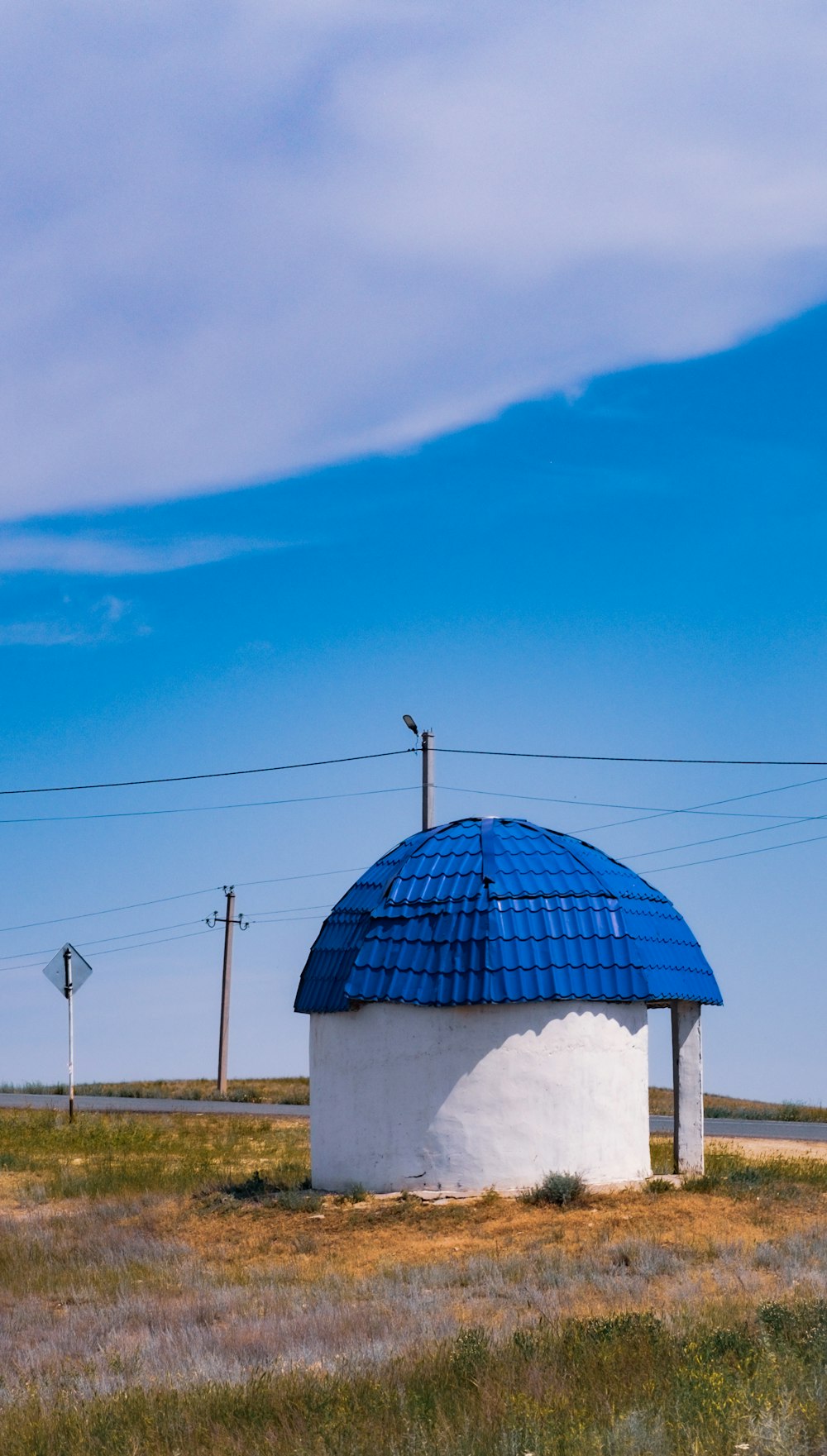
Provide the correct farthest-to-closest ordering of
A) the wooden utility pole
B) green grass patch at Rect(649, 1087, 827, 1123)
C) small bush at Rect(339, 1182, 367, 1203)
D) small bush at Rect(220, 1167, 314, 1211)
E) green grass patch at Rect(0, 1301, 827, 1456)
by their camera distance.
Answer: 1. green grass patch at Rect(649, 1087, 827, 1123)
2. the wooden utility pole
3. small bush at Rect(220, 1167, 314, 1211)
4. small bush at Rect(339, 1182, 367, 1203)
5. green grass patch at Rect(0, 1301, 827, 1456)

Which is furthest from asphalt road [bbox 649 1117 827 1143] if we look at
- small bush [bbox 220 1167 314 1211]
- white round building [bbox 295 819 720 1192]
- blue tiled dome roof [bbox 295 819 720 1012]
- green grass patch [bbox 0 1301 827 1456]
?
green grass patch [bbox 0 1301 827 1456]

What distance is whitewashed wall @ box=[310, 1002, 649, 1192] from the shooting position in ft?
59.1

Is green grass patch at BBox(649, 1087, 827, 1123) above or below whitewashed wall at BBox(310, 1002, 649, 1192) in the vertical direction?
below

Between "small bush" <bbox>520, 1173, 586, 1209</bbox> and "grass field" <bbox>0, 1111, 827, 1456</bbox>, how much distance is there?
0.15 meters

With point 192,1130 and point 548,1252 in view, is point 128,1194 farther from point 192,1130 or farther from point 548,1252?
point 192,1130

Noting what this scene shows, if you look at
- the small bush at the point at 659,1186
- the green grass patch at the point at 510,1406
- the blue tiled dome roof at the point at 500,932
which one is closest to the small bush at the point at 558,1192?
the small bush at the point at 659,1186

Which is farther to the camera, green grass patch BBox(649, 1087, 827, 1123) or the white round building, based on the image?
green grass patch BBox(649, 1087, 827, 1123)

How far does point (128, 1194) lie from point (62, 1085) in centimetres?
3832

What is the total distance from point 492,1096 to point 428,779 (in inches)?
516

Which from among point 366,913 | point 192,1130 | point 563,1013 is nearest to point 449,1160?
point 563,1013

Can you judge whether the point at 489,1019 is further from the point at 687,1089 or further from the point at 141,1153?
the point at 141,1153

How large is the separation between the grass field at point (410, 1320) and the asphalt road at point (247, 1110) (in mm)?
10238

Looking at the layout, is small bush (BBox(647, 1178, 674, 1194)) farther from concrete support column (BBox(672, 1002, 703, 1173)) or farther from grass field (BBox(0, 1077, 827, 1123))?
grass field (BBox(0, 1077, 827, 1123))

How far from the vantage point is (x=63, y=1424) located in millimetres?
8445
